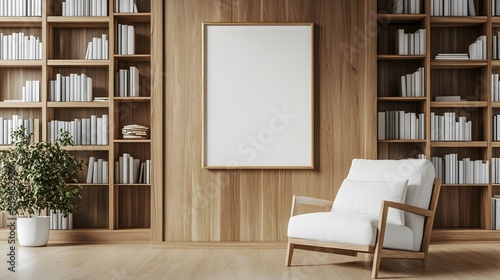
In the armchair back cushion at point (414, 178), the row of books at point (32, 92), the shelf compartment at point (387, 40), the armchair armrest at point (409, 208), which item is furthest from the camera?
the shelf compartment at point (387, 40)

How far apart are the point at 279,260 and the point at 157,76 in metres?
2.07

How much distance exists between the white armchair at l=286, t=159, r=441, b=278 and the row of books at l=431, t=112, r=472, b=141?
128 centimetres

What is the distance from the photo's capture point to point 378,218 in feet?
15.1

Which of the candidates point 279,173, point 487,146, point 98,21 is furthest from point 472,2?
point 98,21

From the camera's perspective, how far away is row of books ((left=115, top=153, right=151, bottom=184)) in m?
6.26

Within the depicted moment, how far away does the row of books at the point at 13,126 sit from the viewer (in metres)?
6.32

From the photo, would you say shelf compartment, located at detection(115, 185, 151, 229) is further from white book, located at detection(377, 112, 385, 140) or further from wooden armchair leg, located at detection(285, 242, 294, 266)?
white book, located at detection(377, 112, 385, 140)

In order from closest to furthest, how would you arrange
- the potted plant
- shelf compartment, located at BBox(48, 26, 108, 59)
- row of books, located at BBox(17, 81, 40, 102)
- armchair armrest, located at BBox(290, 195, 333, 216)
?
armchair armrest, located at BBox(290, 195, 333, 216) → the potted plant → row of books, located at BBox(17, 81, 40, 102) → shelf compartment, located at BBox(48, 26, 108, 59)

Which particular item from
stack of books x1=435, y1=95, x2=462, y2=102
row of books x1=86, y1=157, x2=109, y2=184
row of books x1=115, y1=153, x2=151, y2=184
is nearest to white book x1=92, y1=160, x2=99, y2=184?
row of books x1=86, y1=157, x2=109, y2=184

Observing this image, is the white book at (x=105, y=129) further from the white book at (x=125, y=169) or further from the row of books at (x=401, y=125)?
the row of books at (x=401, y=125)

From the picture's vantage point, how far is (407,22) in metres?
6.40

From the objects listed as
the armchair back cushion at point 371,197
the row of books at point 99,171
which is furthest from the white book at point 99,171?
the armchair back cushion at point 371,197

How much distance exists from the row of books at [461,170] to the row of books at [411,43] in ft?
3.49

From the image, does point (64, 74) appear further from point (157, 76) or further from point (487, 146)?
point (487, 146)
